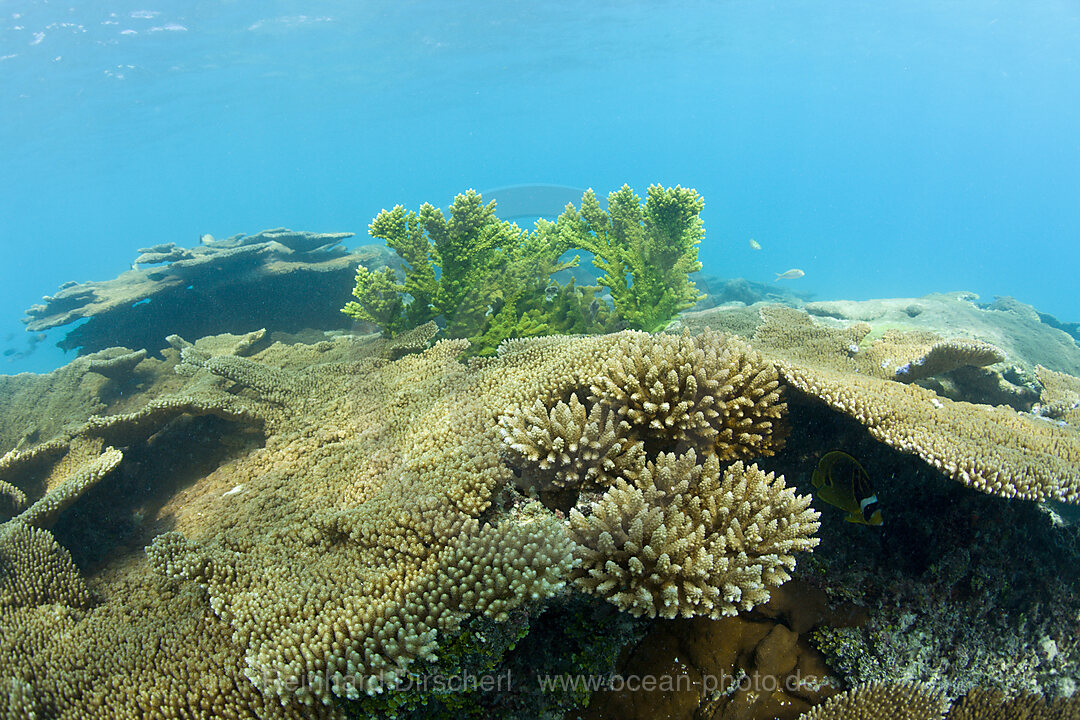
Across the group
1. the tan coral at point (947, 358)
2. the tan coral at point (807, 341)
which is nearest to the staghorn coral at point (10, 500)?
the tan coral at point (807, 341)

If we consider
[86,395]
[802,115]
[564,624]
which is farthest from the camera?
[802,115]

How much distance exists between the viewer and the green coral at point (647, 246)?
718 centimetres

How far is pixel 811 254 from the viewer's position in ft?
411

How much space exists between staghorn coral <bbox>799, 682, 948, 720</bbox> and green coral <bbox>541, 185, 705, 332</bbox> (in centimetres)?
507

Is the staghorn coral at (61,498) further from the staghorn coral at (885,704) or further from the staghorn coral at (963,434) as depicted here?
the staghorn coral at (963,434)

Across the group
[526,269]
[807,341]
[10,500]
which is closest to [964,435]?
[807,341]

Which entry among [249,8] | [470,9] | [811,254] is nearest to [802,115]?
[811,254]

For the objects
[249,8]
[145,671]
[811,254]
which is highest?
[249,8]

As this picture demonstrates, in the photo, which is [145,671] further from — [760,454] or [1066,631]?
[1066,631]

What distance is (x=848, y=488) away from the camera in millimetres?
2957

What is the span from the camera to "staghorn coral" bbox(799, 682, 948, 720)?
2848mm

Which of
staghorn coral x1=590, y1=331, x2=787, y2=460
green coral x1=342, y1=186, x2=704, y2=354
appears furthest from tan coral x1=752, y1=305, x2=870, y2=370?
green coral x1=342, y1=186, x2=704, y2=354

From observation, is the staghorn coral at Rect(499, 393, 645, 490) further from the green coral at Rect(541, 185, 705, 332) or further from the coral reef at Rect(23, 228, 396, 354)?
the coral reef at Rect(23, 228, 396, 354)

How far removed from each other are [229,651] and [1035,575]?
16.9 feet
